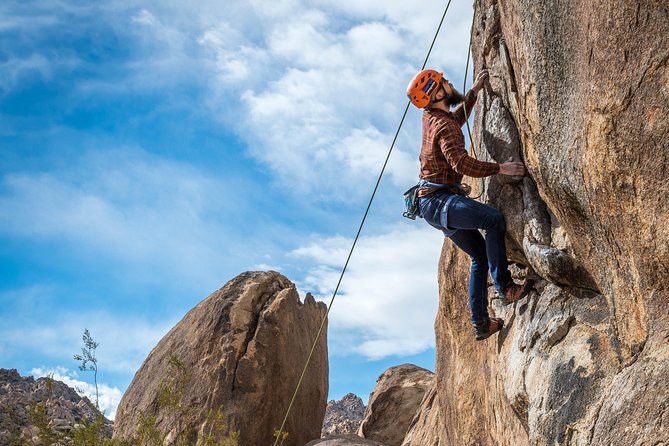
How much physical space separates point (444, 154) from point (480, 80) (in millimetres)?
1381

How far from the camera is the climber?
8.88 metres

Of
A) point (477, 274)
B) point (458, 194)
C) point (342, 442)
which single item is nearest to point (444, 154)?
point (458, 194)

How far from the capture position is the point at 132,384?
1619cm

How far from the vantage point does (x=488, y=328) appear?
31.2 ft

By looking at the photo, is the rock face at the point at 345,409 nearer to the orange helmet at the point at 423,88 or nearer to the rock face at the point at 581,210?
the rock face at the point at 581,210

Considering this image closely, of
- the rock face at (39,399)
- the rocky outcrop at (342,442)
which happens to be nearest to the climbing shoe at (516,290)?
the rocky outcrop at (342,442)

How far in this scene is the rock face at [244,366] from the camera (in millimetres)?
14305

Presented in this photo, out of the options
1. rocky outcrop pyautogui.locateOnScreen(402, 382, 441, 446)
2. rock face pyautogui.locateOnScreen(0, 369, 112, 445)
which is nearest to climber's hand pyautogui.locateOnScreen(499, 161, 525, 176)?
rocky outcrop pyautogui.locateOnScreen(402, 382, 441, 446)

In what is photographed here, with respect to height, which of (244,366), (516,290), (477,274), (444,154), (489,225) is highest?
(444,154)

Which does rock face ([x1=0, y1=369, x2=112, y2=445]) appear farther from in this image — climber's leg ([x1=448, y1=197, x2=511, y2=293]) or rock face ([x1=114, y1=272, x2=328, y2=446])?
climber's leg ([x1=448, y1=197, x2=511, y2=293])

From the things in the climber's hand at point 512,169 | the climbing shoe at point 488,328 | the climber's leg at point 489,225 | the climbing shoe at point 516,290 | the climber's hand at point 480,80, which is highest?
the climber's hand at point 480,80

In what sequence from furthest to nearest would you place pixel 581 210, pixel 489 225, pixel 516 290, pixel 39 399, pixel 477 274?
pixel 39 399 → pixel 477 274 → pixel 516 290 → pixel 489 225 → pixel 581 210

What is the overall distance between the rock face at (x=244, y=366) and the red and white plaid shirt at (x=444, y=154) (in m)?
6.86

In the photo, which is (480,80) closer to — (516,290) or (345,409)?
(516,290)
